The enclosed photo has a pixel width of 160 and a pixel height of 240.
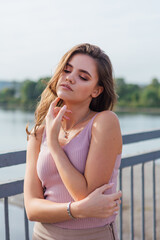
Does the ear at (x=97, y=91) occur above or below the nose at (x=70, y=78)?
below

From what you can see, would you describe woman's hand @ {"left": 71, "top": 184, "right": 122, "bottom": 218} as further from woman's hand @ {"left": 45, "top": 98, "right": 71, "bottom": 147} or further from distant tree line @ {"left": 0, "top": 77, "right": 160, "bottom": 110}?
distant tree line @ {"left": 0, "top": 77, "right": 160, "bottom": 110}

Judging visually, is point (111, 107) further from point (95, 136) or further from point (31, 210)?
point (31, 210)

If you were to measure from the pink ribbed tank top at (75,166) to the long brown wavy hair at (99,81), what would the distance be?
0.18 m

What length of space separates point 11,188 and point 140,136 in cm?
101

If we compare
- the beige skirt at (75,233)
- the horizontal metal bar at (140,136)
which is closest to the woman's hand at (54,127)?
the beige skirt at (75,233)

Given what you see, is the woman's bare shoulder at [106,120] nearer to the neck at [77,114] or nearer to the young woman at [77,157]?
the young woman at [77,157]

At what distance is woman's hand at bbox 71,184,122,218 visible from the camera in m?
1.25

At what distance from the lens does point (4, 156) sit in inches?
62.3

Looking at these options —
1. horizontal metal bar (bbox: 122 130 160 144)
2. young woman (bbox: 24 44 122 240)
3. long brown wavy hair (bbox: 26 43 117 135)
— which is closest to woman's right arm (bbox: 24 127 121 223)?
young woman (bbox: 24 44 122 240)

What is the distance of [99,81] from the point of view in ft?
4.76

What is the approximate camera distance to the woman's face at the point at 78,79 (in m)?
1.38

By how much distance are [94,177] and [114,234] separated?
1.09ft

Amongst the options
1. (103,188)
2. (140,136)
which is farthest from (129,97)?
(103,188)

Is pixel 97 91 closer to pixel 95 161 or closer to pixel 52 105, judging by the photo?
pixel 52 105
